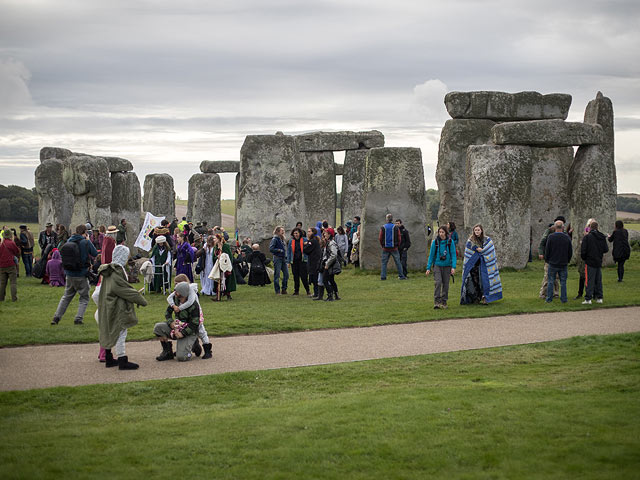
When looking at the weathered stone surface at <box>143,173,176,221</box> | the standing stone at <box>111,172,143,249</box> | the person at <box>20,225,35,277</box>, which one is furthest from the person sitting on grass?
the weathered stone surface at <box>143,173,176,221</box>

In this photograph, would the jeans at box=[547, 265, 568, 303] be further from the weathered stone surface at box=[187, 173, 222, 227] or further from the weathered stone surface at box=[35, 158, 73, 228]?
the weathered stone surface at box=[187, 173, 222, 227]

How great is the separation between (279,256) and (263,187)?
5257 mm

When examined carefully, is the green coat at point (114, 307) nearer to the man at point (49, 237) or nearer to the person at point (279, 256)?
the person at point (279, 256)

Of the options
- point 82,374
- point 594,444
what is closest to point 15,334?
point 82,374

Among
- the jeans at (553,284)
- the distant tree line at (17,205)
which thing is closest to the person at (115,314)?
the jeans at (553,284)

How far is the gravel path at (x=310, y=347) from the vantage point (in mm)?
10445

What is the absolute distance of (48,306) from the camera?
16.7 meters

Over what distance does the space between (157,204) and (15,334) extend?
29.4 m

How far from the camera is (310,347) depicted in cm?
1210

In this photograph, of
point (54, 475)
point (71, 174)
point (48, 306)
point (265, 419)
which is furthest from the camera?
point (71, 174)

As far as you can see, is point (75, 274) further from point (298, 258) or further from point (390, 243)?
point (390, 243)

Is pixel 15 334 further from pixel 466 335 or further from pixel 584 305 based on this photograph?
pixel 584 305

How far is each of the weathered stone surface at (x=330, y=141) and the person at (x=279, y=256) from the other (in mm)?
15343

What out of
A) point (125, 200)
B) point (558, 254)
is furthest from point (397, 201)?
point (125, 200)
